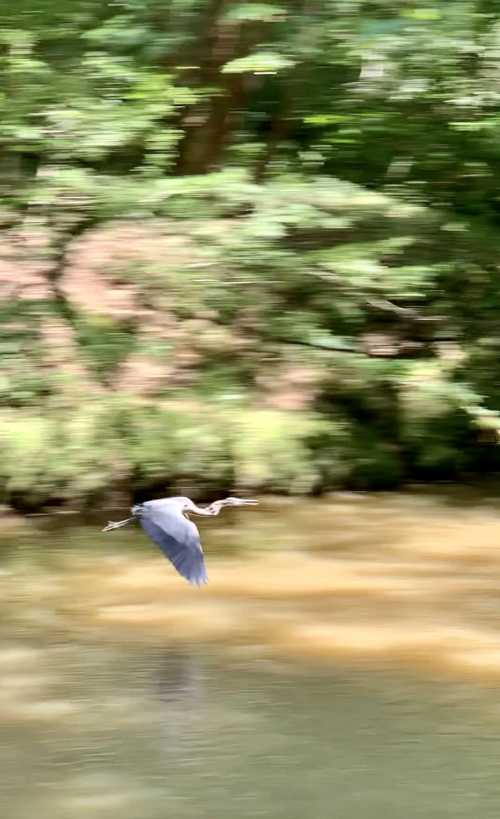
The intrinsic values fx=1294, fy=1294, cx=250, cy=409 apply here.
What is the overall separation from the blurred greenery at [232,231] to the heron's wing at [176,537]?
2.05 meters

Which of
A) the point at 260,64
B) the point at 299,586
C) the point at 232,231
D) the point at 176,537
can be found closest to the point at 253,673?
the point at 176,537

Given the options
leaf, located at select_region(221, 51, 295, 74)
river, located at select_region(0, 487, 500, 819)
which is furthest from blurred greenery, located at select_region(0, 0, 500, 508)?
river, located at select_region(0, 487, 500, 819)

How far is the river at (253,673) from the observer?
412 cm

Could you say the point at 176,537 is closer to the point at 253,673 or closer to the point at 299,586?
the point at 253,673

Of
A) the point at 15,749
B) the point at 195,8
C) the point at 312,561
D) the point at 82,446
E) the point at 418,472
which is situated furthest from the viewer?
the point at 418,472

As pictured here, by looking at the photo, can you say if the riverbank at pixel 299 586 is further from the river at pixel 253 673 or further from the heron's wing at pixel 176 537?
the heron's wing at pixel 176 537

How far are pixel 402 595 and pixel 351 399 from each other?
2506mm

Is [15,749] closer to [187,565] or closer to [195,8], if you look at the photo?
[187,565]

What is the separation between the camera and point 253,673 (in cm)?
517

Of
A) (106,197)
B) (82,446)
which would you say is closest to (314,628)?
(82,446)

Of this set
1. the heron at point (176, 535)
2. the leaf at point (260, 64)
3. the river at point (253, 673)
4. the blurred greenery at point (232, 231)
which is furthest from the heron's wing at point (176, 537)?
the leaf at point (260, 64)

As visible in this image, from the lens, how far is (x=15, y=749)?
4410mm

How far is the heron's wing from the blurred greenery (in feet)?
6.74

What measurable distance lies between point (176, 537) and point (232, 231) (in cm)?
267
